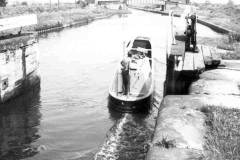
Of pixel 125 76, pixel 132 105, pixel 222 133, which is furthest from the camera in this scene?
pixel 125 76

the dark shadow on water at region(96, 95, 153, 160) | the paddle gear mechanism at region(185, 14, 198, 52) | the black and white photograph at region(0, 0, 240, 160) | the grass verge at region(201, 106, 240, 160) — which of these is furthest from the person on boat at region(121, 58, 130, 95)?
the grass verge at region(201, 106, 240, 160)

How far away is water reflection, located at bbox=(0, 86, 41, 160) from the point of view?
558 inches

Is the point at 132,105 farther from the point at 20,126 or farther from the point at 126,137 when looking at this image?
the point at 20,126

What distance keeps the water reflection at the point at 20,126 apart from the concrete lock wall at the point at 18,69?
0.65m

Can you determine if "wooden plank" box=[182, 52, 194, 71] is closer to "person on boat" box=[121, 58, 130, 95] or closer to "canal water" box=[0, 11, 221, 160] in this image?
"person on boat" box=[121, 58, 130, 95]

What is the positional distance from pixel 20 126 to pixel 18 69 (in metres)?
4.38

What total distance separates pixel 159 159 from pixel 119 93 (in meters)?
11.8

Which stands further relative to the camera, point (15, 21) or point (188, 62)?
point (15, 21)

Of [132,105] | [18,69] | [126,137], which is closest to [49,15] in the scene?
[18,69]

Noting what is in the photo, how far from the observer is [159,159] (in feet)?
22.1

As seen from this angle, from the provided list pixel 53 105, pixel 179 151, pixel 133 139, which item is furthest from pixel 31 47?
pixel 179 151

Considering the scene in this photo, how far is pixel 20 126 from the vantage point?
16875 mm

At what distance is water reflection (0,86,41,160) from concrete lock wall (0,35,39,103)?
0.65 metres

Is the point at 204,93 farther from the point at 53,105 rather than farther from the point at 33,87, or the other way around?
the point at 33,87
